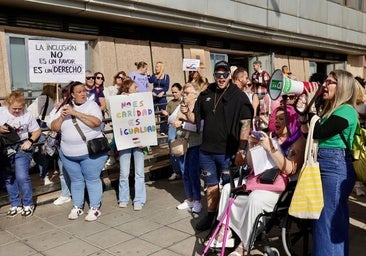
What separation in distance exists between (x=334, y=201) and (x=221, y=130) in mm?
1478

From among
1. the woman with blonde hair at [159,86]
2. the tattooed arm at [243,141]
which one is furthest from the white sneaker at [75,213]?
the woman with blonde hair at [159,86]

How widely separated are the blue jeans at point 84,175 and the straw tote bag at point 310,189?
106 inches

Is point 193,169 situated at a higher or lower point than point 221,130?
lower

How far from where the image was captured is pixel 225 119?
161 inches

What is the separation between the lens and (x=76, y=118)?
463 cm

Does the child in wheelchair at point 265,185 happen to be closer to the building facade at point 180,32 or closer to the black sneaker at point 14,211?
the black sneaker at point 14,211

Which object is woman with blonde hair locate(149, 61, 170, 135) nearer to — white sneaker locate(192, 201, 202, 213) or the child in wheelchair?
white sneaker locate(192, 201, 202, 213)

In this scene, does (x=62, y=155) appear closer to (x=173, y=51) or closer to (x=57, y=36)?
(x=57, y=36)

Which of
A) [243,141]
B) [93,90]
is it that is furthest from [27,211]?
[243,141]

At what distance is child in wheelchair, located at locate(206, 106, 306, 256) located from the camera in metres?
3.31

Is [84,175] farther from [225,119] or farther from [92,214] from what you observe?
[225,119]

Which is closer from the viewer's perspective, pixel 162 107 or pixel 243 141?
pixel 243 141

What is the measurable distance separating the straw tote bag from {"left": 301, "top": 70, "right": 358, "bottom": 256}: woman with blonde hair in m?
0.09

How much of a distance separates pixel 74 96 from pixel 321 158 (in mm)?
3026
